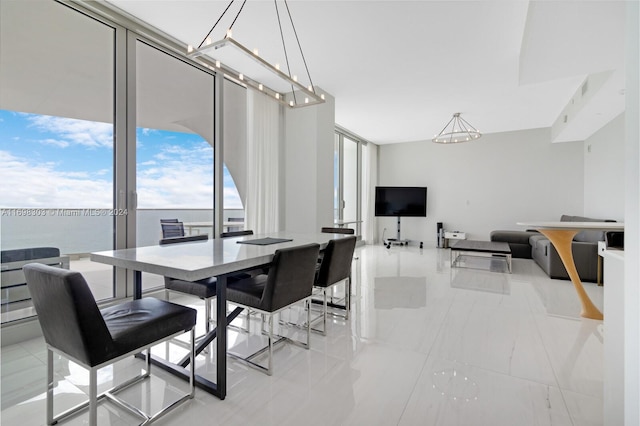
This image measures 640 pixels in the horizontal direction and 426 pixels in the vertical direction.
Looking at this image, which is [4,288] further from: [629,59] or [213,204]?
[629,59]

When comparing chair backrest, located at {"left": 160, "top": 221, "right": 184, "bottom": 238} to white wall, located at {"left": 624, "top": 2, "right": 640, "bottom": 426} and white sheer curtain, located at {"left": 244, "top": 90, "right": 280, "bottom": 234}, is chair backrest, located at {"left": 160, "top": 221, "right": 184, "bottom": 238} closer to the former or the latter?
white sheer curtain, located at {"left": 244, "top": 90, "right": 280, "bottom": 234}

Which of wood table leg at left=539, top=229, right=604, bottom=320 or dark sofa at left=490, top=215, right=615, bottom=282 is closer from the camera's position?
wood table leg at left=539, top=229, right=604, bottom=320

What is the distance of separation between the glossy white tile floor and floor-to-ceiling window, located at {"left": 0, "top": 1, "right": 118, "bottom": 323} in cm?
87

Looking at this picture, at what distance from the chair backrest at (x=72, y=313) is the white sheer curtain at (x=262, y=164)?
2.97 meters

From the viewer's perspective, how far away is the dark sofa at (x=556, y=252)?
420 cm

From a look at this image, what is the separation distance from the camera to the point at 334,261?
2.57 metres

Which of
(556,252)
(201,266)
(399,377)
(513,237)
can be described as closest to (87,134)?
(201,266)

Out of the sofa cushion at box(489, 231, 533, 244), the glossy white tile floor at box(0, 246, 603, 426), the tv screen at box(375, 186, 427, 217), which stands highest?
the tv screen at box(375, 186, 427, 217)

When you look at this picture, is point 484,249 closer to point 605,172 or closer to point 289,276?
point 605,172

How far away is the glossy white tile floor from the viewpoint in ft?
5.19

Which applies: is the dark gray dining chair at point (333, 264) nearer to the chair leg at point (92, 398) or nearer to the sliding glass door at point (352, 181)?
the chair leg at point (92, 398)

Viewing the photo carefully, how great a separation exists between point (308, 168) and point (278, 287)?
3038mm

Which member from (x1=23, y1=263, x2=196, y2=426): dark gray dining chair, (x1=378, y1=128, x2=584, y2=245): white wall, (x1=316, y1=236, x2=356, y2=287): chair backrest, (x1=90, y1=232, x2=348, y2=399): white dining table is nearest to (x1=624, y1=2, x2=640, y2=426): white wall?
(x1=90, y1=232, x2=348, y2=399): white dining table

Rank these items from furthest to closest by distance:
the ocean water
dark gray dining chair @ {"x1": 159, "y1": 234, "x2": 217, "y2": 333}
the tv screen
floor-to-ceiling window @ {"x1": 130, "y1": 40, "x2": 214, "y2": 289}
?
the tv screen → floor-to-ceiling window @ {"x1": 130, "y1": 40, "x2": 214, "y2": 289} → the ocean water → dark gray dining chair @ {"x1": 159, "y1": 234, "x2": 217, "y2": 333}
